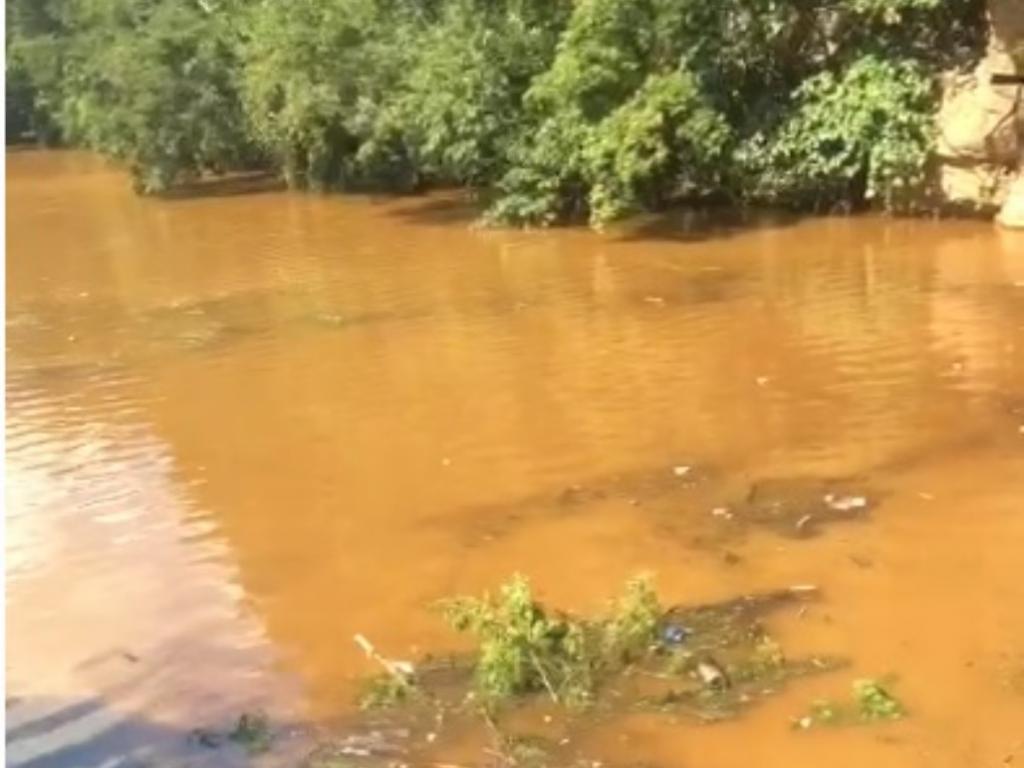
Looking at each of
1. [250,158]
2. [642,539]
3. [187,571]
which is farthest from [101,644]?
[250,158]

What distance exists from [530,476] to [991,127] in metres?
10.4

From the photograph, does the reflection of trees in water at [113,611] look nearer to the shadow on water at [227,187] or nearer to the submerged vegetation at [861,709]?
the submerged vegetation at [861,709]

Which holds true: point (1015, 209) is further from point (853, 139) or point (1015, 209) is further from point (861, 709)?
point (861, 709)

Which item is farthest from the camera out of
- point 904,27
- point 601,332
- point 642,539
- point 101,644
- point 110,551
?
point 904,27

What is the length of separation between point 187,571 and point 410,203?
1686 cm

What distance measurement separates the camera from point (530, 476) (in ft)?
29.5

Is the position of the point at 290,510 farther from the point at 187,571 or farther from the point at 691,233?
the point at 691,233

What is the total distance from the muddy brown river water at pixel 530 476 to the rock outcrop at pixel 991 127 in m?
0.47

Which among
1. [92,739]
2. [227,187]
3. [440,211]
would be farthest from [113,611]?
[227,187]

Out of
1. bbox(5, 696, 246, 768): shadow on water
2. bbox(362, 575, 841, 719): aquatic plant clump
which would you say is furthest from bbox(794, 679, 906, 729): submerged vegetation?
bbox(5, 696, 246, 768): shadow on water

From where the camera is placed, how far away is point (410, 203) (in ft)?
79.6

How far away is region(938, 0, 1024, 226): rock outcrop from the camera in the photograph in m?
17.1

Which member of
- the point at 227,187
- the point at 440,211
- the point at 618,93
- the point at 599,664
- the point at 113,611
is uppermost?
the point at 618,93

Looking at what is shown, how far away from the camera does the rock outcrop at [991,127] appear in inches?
673
